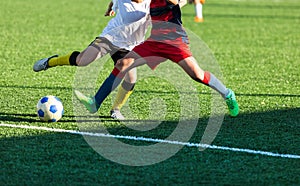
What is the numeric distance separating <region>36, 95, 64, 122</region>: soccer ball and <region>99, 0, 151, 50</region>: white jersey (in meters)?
0.84

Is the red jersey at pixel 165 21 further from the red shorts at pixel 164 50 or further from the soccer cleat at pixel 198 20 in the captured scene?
the soccer cleat at pixel 198 20

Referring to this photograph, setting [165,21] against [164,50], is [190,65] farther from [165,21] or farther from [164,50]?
[165,21]

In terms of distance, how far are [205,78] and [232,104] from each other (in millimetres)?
424

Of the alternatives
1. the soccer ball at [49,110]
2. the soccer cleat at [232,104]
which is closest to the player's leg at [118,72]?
the soccer ball at [49,110]

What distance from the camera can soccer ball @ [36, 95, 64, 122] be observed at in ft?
22.2

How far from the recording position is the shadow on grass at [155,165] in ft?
16.8

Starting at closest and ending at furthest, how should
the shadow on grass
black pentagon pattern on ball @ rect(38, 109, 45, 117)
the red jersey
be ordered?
the shadow on grass
the red jersey
black pentagon pattern on ball @ rect(38, 109, 45, 117)

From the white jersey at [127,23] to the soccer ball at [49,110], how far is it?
33.0 inches

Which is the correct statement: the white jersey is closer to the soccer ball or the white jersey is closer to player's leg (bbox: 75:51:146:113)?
player's leg (bbox: 75:51:146:113)

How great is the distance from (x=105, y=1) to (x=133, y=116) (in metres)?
13.0

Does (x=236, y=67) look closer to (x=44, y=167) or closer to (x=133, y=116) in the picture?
(x=133, y=116)

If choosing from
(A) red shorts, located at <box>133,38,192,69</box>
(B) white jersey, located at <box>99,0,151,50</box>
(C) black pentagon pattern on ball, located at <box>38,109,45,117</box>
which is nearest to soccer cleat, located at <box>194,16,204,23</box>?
(B) white jersey, located at <box>99,0,151,50</box>

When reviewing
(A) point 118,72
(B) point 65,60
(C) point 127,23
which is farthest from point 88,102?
(C) point 127,23

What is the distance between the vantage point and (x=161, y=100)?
26.5 ft
